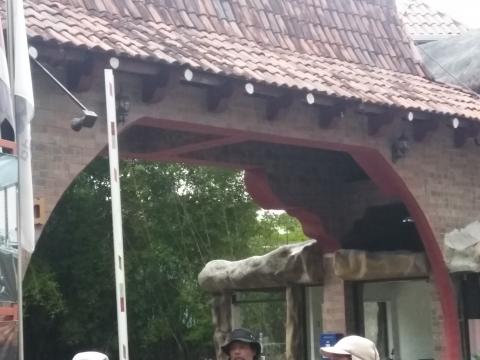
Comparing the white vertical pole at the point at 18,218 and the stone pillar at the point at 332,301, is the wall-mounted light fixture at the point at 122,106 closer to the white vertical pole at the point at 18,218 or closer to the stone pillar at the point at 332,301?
the white vertical pole at the point at 18,218

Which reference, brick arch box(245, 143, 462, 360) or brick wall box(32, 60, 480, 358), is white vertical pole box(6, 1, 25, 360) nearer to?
brick wall box(32, 60, 480, 358)

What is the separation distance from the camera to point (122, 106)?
8.10 metres

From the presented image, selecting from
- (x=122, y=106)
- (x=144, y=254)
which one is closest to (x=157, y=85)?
(x=122, y=106)

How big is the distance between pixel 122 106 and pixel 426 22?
24.3 ft

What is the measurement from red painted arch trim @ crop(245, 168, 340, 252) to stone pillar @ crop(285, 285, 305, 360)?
1.08 meters

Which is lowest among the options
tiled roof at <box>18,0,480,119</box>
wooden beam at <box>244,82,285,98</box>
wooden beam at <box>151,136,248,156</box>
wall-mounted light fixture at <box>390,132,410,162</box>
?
wall-mounted light fixture at <box>390,132,410,162</box>

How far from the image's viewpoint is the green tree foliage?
69.7ft

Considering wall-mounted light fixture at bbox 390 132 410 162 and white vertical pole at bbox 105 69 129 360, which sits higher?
wall-mounted light fixture at bbox 390 132 410 162

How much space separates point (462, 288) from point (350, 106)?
3.17 meters

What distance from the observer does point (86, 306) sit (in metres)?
21.2

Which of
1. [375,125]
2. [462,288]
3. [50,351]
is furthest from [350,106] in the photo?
[50,351]

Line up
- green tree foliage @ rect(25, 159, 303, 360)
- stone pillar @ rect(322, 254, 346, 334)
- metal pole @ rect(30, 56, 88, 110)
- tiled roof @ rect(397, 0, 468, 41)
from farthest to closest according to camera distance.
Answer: green tree foliage @ rect(25, 159, 303, 360), tiled roof @ rect(397, 0, 468, 41), stone pillar @ rect(322, 254, 346, 334), metal pole @ rect(30, 56, 88, 110)

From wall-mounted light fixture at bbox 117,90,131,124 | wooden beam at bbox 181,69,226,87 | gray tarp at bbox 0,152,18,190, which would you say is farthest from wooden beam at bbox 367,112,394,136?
gray tarp at bbox 0,152,18,190

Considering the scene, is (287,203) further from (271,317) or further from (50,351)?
(50,351)
